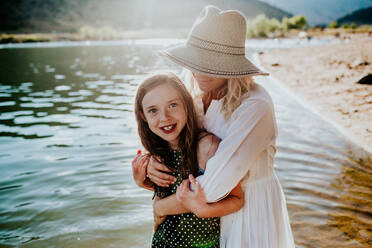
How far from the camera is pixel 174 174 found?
212 centimetres

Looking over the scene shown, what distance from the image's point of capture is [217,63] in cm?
174

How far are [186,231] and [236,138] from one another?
2.82ft

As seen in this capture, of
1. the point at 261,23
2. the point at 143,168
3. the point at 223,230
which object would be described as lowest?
the point at 223,230

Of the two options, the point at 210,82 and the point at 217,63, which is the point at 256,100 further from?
the point at 210,82

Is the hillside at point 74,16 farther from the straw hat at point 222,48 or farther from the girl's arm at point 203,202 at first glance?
the girl's arm at point 203,202

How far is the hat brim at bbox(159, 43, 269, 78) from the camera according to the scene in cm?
170

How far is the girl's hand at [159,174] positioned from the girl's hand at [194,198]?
0.34m

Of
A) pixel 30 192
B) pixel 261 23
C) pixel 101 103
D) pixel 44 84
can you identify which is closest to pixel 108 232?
pixel 30 192

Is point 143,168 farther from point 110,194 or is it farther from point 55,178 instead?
point 55,178

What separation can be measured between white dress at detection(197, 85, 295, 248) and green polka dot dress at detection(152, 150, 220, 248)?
12cm

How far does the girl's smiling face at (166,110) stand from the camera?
79.4 inches

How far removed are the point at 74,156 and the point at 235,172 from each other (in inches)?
212

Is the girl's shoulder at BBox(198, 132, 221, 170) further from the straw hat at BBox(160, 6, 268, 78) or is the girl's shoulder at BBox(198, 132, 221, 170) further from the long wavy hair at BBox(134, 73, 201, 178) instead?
the straw hat at BBox(160, 6, 268, 78)

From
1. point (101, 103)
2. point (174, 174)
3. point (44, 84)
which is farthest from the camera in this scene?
point (44, 84)
